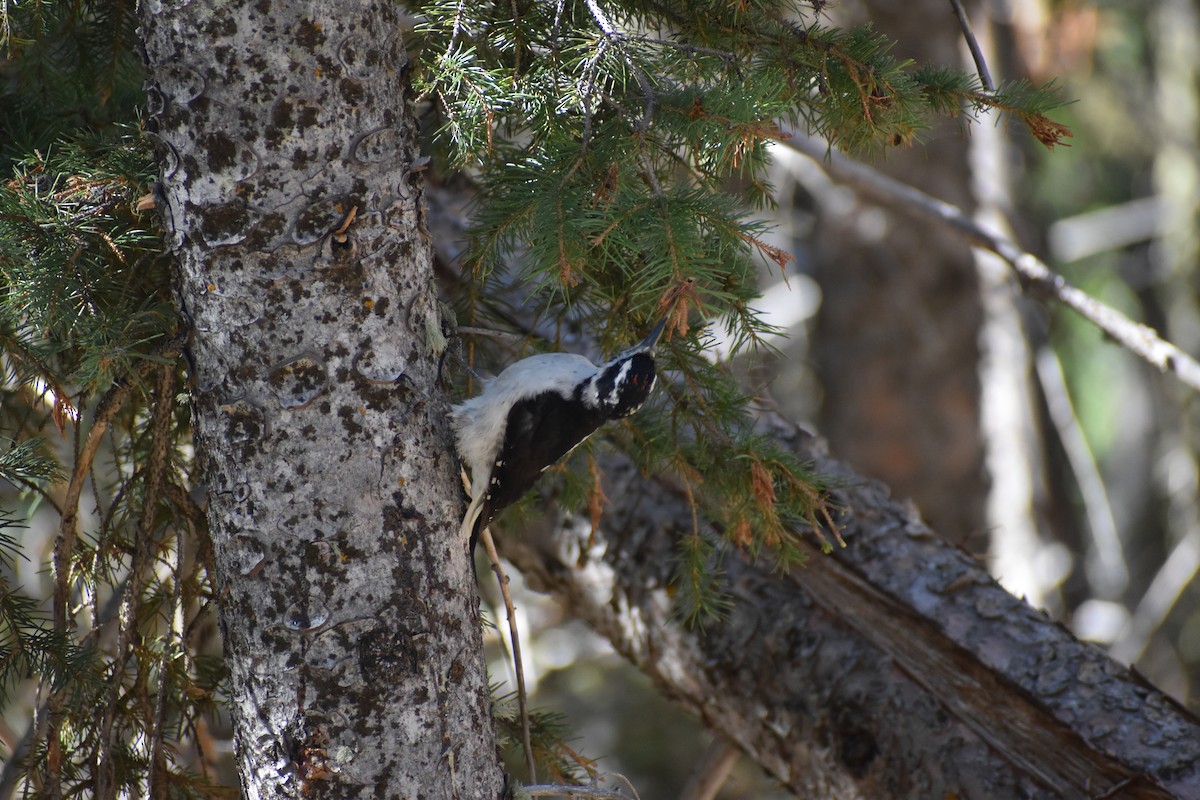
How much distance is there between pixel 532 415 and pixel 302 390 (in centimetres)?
89

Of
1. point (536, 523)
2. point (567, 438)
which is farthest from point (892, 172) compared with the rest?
point (567, 438)

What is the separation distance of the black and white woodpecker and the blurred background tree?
15.4 inches

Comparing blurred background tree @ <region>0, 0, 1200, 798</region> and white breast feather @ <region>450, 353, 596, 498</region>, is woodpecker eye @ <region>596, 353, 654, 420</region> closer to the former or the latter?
white breast feather @ <region>450, 353, 596, 498</region>

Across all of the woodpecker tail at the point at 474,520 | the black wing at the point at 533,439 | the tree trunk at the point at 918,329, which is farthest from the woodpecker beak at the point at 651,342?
the tree trunk at the point at 918,329

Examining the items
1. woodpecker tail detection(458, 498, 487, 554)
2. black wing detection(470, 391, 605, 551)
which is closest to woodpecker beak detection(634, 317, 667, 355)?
black wing detection(470, 391, 605, 551)

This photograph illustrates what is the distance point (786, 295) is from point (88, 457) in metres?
6.54

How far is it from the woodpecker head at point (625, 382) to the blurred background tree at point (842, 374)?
0.36m

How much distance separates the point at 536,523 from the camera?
351 centimetres

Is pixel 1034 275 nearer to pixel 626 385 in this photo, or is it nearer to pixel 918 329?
pixel 626 385

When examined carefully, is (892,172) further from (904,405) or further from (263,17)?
(263,17)

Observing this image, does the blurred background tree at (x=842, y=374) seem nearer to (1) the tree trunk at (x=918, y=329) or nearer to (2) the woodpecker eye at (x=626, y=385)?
(1) the tree trunk at (x=918, y=329)

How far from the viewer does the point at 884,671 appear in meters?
2.88

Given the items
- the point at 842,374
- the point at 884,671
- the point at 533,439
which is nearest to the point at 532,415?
the point at 533,439

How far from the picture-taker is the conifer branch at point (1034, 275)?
2816 mm
